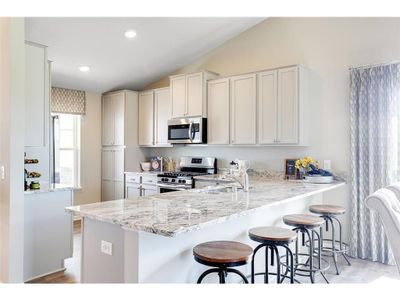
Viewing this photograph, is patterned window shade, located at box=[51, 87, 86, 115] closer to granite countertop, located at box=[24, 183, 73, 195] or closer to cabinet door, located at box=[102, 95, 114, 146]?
cabinet door, located at box=[102, 95, 114, 146]

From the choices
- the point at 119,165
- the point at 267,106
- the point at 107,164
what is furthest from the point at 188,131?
the point at 107,164

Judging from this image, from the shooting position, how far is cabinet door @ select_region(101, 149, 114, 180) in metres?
6.05

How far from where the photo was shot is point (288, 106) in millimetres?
4258

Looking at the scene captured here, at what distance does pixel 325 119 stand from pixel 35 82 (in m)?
3.44

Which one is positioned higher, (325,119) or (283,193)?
(325,119)

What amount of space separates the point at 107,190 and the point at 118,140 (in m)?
0.99

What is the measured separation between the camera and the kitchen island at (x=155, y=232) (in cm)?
186

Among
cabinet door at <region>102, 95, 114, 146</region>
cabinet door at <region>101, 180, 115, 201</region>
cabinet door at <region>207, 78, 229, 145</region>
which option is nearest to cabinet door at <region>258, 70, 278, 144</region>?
cabinet door at <region>207, 78, 229, 145</region>

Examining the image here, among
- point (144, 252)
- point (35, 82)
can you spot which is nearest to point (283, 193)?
point (144, 252)

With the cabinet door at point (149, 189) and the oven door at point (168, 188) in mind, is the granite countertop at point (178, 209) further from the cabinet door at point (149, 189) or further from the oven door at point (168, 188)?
the cabinet door at point (149, 189)

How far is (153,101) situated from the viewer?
19.2ft

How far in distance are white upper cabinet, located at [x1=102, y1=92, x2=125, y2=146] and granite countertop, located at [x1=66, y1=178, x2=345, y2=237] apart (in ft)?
10.5

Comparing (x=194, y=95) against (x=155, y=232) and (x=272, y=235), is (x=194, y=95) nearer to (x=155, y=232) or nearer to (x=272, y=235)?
(x=272, y=235)

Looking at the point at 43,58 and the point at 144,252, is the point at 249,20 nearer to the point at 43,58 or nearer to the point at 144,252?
the point at 43,58
